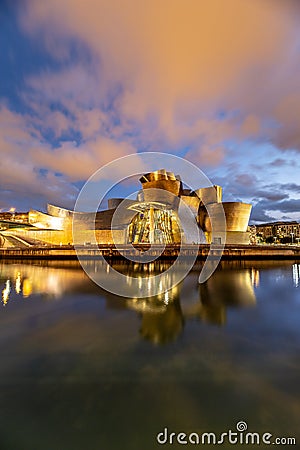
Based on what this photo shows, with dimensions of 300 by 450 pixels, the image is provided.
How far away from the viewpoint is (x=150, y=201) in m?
35.4

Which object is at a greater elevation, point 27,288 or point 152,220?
point 152,220

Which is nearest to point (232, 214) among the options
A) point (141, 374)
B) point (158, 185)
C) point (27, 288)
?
point (158, 185)

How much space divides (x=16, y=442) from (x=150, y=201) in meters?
33.5

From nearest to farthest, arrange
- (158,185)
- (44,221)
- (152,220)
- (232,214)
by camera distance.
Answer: (232,214) < (152,220) < (44,221) < (158,185)

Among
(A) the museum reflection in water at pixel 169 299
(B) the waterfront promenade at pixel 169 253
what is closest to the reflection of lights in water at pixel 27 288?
(A) the museum reflection in water at pixel 169 299

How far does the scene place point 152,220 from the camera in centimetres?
3672

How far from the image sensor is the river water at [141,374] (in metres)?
2.70

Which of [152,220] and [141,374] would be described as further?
[152,220]

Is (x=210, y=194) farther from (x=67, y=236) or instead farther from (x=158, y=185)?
(x=67, y=236)
